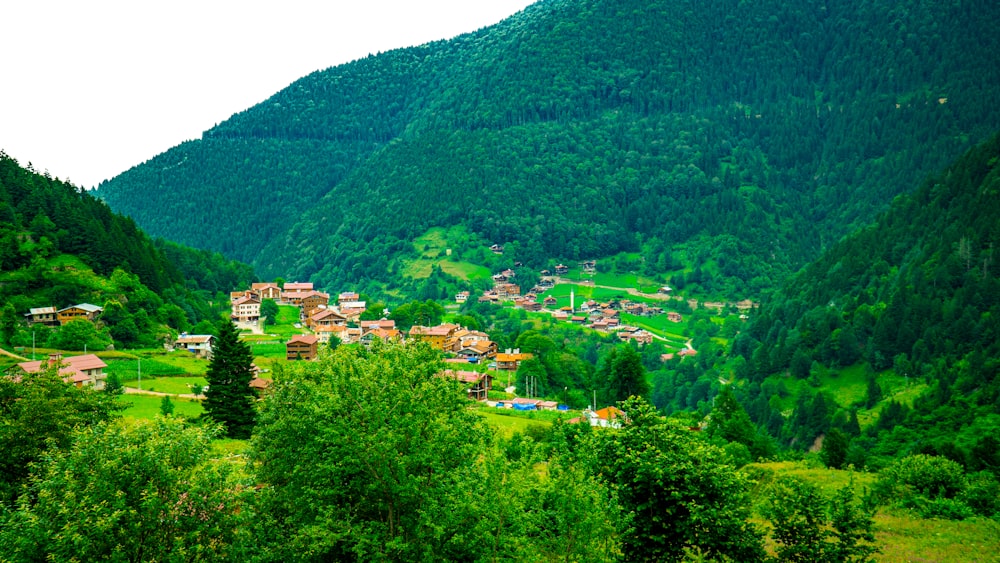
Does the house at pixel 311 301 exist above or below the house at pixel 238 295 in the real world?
below

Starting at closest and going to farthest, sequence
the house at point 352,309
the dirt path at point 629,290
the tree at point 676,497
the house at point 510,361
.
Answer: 1. the tree at point 676,497
2. the house at point 510,361
3. the house at point 352,309
4. the dirt path at point 629,290

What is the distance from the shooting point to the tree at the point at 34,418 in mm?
24391

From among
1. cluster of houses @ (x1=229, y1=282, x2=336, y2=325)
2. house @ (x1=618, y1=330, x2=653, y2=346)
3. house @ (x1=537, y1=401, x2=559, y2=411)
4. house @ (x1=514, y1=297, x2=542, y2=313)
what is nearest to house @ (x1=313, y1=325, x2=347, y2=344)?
cluster of houses @ (x1=229, y1=282, x2=336, y2=325)

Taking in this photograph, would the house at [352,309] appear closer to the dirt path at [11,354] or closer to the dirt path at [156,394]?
the dirt path at [11,354]

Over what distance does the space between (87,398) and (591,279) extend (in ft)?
560

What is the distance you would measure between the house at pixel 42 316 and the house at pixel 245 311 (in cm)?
3668

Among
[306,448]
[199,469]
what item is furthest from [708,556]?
[199,469]

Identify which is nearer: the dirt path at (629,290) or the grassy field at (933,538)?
the grassy field at (933,538)

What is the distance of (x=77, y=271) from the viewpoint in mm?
79438

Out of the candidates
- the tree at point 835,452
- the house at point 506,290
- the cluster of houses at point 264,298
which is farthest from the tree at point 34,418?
the house at point 506,290

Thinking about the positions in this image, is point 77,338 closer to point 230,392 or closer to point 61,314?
point 61,314

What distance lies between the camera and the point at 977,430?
57.9 metres

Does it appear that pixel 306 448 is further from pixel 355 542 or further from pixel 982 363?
pixel 982 363

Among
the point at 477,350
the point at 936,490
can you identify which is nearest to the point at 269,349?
the point at 477,350
